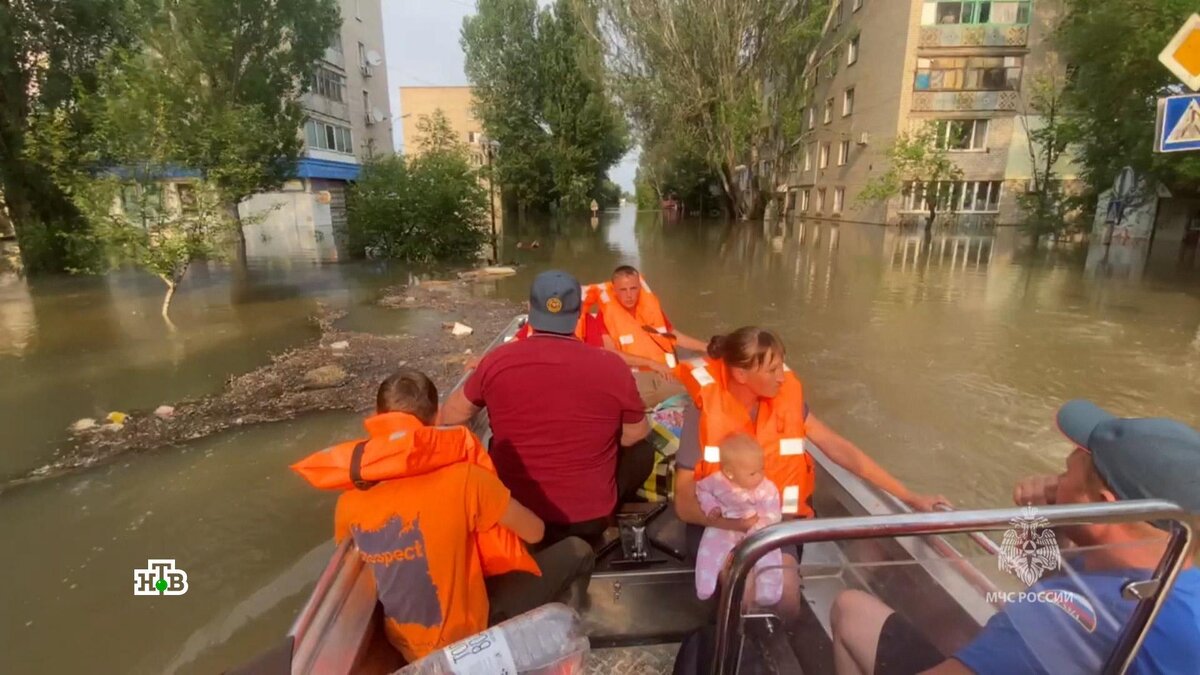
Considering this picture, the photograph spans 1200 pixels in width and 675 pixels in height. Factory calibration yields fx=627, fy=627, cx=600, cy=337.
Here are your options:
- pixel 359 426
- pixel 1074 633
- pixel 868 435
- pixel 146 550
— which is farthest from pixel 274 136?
pixel 1074 633

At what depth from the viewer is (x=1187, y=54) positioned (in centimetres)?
332

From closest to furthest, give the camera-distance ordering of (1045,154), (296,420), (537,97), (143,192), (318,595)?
(318,595) → (296,420) → (143,192) → (1045,154) → (537,97)

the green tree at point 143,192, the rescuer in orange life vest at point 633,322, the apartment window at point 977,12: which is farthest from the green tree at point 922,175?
the green tree at point 143,192

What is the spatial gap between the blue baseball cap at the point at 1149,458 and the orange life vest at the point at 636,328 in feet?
10.6

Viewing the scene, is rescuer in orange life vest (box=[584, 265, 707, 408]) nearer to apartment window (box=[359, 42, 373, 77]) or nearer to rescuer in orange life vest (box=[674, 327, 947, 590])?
rescuer in orange life vest (box=[674, 327, 947, 590])

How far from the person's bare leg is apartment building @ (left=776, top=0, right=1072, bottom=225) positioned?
2815 cm

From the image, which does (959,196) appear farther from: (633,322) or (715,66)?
(633,322)

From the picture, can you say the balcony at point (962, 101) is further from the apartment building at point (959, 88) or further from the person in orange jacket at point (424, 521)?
the person in orange jacket at point (424, 521)

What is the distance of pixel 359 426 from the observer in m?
5.78

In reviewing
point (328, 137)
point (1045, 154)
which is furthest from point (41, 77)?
point (1045, 154)

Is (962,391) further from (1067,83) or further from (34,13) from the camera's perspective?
(1067,83)

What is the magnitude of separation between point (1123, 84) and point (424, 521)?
20.7m

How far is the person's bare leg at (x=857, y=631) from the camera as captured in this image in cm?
155

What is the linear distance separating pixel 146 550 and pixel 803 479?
13.6ft
